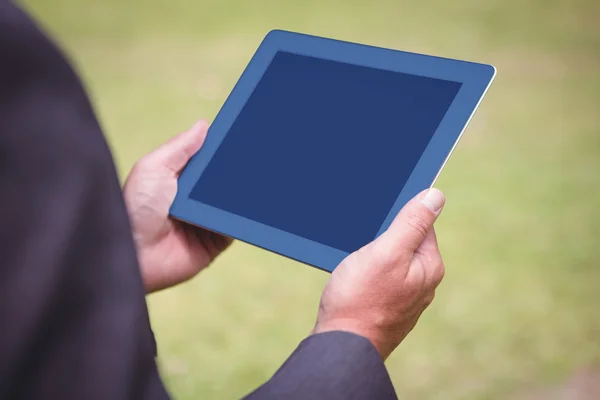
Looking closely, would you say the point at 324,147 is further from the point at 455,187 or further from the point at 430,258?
the point at 455,187

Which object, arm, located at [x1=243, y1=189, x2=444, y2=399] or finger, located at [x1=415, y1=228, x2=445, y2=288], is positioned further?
finger, located at [x1=415, y1=228, x2=445, y2=288]

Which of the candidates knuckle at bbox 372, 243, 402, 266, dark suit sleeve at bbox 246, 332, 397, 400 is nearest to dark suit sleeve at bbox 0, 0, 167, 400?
dark suit sleeve at bbox 246, 332, 397, 400

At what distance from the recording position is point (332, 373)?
45cm

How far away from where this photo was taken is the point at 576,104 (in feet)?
6.77

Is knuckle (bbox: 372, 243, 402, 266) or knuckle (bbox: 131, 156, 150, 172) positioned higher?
knuckle (bbox: 372, 243, 402, 266)

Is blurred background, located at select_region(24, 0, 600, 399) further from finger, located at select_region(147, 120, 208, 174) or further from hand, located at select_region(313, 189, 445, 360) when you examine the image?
hand, located at select_region(313, 189, 445, 360)

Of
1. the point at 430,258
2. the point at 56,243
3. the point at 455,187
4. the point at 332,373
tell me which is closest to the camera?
the point at 56,243

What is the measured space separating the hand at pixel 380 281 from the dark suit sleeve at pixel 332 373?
0.05m

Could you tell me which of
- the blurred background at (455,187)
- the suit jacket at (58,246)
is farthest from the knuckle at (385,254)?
the blurred background at (455,187)

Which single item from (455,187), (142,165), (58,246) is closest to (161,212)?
(142,165)

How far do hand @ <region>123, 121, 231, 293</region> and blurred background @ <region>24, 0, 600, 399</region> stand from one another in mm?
548

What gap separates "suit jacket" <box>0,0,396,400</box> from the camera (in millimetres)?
302

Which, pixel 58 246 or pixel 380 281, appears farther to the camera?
pixel 380 281

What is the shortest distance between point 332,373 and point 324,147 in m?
0.23
